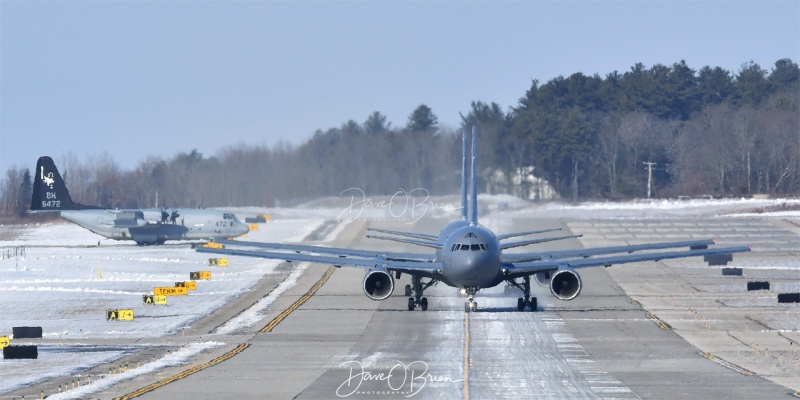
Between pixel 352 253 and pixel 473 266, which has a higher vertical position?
pixel 352 253

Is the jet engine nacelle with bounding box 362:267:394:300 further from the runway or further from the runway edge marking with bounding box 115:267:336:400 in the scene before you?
the runway edge marking with bounding box 115:267:336:400

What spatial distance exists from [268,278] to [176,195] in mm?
57112

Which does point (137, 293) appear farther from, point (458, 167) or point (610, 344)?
point (458, 167)

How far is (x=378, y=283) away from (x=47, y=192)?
57264 mm

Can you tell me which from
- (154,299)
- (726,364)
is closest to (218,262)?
(154,299)

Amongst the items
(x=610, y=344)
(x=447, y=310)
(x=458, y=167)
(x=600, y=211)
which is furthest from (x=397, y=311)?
(x=600, y=211)

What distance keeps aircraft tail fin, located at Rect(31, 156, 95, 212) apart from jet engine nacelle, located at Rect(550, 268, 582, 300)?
61035mm

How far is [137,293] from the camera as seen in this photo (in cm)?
6644

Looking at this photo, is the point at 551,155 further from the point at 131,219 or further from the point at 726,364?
the point at 726,364

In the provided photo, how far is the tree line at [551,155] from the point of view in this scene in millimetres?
121562

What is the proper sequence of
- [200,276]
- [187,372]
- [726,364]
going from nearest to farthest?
[187,372] < [726,364] < [200,276]

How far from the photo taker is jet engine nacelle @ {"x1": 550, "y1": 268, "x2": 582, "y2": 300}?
51938 mm

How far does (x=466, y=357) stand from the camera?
1654 inches

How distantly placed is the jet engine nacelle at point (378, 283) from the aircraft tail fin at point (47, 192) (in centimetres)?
5695
